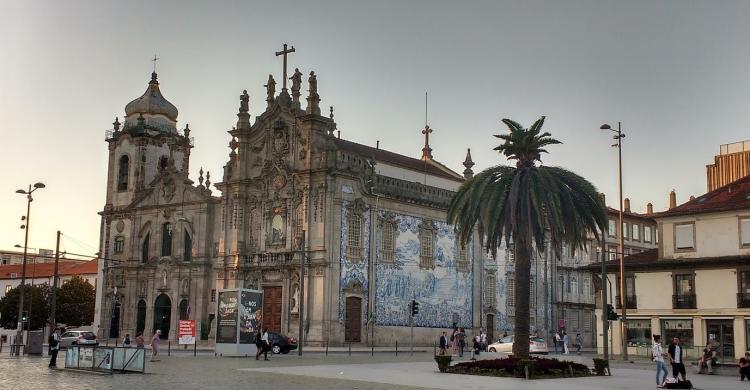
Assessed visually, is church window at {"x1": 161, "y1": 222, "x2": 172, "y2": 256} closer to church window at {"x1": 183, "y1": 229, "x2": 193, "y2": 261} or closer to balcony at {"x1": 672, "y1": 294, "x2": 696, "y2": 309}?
church window at {"x1": 183, "y1": 229, "x2": 193, "y2": 261}

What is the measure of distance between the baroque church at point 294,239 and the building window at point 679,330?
1602cm

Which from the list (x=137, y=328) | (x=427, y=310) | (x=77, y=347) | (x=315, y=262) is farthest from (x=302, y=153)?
(x=77, y=347)

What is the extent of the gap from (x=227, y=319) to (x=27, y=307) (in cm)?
5672

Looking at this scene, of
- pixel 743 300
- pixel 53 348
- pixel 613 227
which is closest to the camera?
pixel 53 348

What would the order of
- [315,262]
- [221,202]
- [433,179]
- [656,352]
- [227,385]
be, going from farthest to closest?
[433,179] → [221,202] → [315,262] → [656,352] → [227,385]

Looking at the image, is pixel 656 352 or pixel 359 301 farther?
pixel 359 301

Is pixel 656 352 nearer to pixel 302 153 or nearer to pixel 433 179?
pixel 302 153

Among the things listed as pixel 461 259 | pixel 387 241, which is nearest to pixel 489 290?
pixel 461 259

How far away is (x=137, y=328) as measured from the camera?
2758 inches

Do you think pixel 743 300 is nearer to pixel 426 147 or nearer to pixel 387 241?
pixel 387 241

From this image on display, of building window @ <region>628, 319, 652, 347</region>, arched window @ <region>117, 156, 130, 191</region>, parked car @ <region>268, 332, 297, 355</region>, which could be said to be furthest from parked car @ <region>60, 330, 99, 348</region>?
building window @ <region>628, 319, 652, 347</region>

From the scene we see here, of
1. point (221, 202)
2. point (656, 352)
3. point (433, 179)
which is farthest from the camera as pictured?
point (433, 179)

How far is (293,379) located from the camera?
27406mm

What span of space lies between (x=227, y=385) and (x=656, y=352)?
44.7 feet
